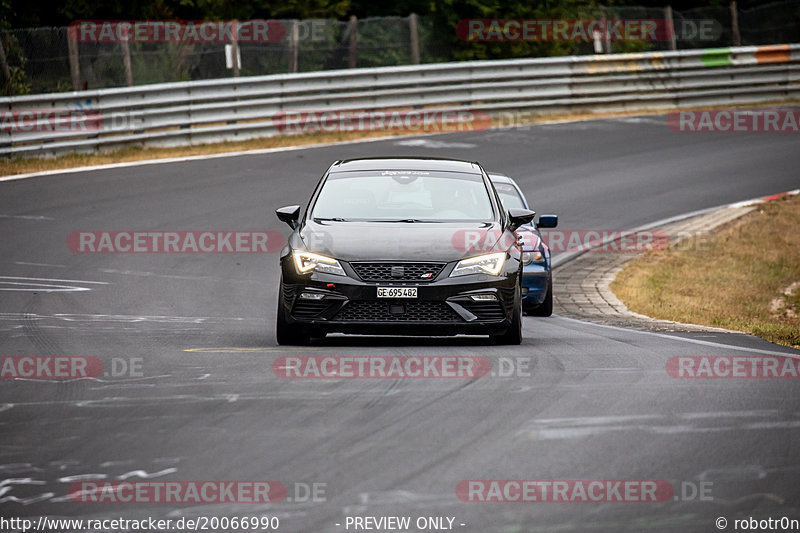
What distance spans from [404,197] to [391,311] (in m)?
1.69

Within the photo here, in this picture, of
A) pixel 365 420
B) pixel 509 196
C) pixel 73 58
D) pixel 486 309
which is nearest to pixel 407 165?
pixel 486 309

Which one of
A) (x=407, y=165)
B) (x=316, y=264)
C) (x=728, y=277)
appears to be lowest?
(x=728, y=277)

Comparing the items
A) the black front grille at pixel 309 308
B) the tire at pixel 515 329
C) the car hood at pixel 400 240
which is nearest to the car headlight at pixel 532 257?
the car hood at pixel 400 240

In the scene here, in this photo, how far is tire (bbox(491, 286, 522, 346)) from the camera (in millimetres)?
10047

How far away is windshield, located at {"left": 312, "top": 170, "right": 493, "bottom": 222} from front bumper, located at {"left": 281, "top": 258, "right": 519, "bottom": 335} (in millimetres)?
1004

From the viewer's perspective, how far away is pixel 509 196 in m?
14.4

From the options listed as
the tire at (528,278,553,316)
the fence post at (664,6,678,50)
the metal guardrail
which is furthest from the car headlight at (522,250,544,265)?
the fence post at (664,6,678,50)

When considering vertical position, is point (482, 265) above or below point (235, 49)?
below

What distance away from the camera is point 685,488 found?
5793mm

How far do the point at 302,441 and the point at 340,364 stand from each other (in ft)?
7.44

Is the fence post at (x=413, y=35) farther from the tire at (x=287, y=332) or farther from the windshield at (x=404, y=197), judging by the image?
the tire at (x=287, y=332)

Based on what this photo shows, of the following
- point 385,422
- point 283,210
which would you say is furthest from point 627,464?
point 283,210

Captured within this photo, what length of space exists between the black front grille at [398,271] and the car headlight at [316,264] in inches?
7.3

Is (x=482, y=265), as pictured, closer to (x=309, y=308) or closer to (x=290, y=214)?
(x=309, y=308)
